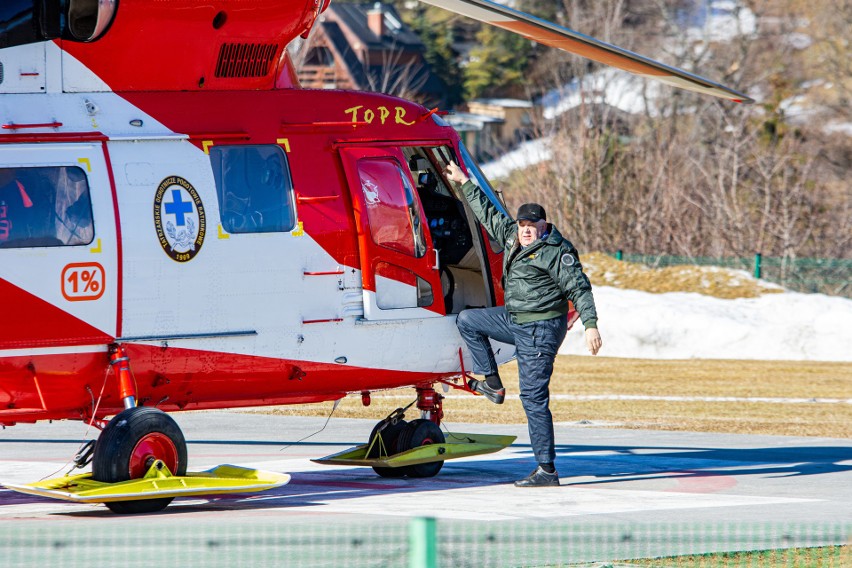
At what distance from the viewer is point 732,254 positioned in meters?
39.5

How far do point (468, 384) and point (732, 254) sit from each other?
2906 centimetres

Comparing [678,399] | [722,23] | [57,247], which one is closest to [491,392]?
[57,247]

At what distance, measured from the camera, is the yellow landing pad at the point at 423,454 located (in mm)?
11531

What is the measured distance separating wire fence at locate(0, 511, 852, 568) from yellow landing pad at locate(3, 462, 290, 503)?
17 cm

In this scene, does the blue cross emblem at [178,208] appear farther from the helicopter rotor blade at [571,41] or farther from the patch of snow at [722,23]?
the patch of snow at [722,23]

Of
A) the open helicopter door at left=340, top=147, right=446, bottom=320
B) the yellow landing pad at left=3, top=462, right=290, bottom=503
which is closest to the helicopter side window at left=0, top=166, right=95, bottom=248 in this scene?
the yellow landing pad at left=3, top=462, right=290, bottom=503

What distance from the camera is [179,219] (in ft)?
32.5

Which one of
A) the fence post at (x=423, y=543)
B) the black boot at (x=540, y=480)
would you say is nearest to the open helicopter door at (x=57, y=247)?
the black boot at (x=540, y=480)

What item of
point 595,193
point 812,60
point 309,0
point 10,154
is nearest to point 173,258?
point 10,154

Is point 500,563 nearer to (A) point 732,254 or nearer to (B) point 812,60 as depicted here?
(A) point 732,254

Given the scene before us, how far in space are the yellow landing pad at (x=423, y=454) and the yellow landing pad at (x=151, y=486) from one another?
69.1 inches

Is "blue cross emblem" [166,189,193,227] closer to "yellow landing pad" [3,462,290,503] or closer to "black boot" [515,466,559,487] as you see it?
"yellow landing pad" [3,462,290,503]

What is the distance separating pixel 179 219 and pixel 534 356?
295cm

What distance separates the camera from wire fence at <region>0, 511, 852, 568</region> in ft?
25.2
